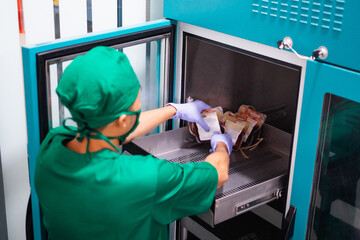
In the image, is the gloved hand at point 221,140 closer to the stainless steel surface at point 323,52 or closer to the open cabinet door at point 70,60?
the open cabinet door at point 70,60

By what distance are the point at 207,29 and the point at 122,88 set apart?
57cm

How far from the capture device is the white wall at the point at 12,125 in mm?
1766

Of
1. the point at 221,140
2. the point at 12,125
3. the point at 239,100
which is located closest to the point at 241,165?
the point at 221,140

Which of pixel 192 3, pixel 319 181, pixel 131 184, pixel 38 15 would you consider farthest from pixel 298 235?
pixel 38 15

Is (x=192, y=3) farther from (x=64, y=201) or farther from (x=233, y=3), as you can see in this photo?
(x=64, y=201)

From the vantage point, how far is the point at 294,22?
1.35 metres

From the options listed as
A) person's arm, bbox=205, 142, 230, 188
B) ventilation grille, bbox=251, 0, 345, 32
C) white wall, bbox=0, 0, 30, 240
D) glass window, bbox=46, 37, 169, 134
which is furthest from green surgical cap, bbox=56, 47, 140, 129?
white wall, bbox=0, 0, 30, 240

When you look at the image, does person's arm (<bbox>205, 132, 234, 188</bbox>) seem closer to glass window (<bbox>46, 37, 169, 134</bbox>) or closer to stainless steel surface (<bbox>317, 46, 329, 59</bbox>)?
glass window (<bbox>46, 37, 169, 134</bbox>)

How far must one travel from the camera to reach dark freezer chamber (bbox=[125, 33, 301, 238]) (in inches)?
68.8

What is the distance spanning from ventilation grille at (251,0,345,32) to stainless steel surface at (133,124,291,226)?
1.72ft

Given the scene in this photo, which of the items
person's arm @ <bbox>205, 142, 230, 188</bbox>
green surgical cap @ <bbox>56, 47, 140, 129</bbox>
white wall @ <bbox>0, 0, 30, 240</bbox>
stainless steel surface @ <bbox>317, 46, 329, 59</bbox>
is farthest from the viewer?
white wall @ <bbox>0, 0, 30, 240</bbox>

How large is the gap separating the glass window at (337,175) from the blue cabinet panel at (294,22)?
6.2 inches

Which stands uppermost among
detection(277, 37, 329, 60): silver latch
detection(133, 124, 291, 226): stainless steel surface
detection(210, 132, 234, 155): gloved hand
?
detection(277, 37, 329, 60): silver latch

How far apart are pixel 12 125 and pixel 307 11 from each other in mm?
1256
